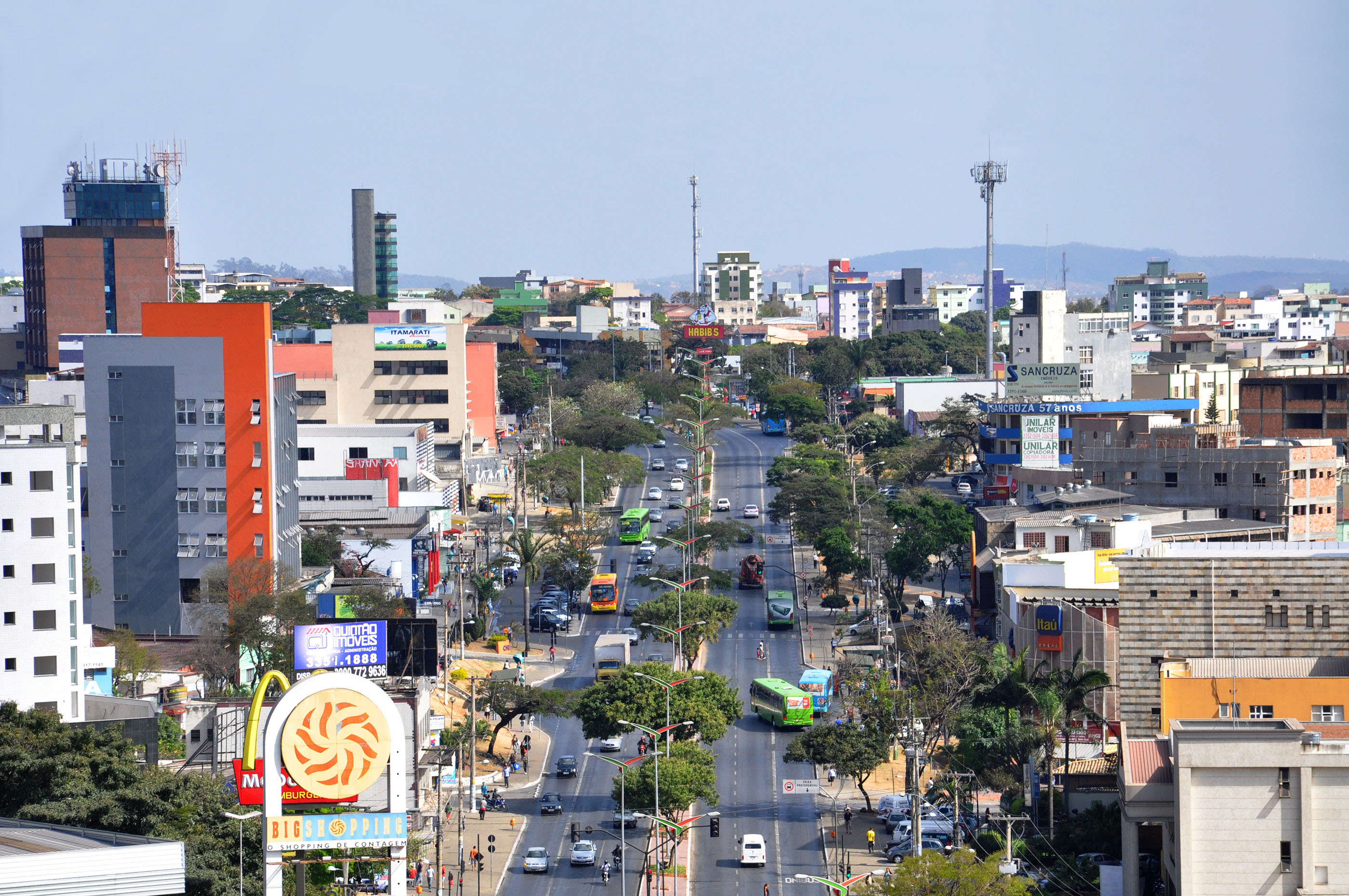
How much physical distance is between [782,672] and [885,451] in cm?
6358

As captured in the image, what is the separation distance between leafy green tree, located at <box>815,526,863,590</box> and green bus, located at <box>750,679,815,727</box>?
22120 millimetres

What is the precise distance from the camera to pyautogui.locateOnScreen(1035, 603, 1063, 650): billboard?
7412 cm

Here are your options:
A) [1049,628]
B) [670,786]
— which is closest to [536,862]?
[670,786]

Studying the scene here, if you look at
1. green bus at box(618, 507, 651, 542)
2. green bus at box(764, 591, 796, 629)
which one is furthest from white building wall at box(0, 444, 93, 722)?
green bus at box(618, 507, 651, 542)

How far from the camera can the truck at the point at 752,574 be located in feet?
355

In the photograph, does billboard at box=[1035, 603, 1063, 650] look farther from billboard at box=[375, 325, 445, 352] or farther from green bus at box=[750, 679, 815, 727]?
billboard at box=[375, 325, 445, 352]

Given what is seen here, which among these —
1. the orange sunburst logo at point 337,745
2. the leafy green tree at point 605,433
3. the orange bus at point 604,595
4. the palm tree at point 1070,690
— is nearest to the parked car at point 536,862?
the palm tree at point 1070,690

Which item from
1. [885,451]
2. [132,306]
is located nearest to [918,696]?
[885,451]

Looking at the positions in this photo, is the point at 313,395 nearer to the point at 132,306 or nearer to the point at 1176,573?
the point at 132,306

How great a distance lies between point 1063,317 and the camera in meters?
164

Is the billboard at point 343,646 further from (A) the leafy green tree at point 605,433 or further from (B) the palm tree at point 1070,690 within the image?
(A) the leafy green tree at point 605,433

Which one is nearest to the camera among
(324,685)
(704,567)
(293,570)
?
(324,685)

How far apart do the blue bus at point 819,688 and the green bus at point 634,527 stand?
38780mm

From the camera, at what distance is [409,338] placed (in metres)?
142
